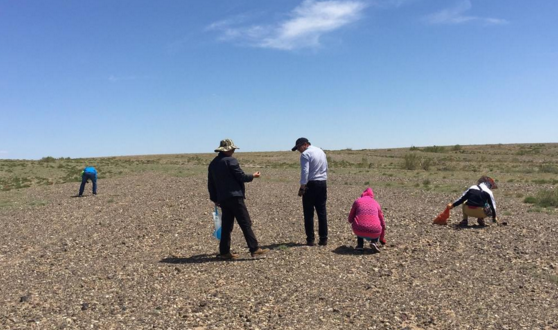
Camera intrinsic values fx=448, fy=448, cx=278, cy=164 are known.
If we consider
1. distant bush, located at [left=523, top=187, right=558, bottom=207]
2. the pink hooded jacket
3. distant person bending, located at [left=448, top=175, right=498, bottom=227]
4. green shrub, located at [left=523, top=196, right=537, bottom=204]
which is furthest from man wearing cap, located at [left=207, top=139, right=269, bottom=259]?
green shrub, located at [left=523, top=196, right=537, bottom=204]

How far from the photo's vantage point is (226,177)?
8.10 m

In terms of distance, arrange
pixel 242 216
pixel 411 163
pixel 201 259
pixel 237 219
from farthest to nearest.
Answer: pixel 411 163 < pixel 201 259 < pixel 237 219 < pixel 242 216

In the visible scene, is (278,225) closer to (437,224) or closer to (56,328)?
(437,224)

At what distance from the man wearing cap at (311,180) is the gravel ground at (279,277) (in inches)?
25.4

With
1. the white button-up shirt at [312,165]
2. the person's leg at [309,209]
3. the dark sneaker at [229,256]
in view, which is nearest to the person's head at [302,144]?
the white button-up shirt at [312,165]

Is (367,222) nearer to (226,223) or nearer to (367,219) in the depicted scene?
(367,219)

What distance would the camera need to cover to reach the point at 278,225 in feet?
39.7

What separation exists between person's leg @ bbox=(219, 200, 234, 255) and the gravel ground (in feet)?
1.14

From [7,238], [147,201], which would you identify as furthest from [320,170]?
[147,201]

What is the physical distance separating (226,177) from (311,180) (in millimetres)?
1807

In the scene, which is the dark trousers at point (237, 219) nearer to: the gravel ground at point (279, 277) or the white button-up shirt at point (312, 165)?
the gravel ground at point (279, 277)

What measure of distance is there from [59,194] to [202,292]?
17.7 metres

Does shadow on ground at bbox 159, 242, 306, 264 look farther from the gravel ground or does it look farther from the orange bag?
the orange bag

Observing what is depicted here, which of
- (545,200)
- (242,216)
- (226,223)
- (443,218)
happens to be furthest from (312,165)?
(545,200)
